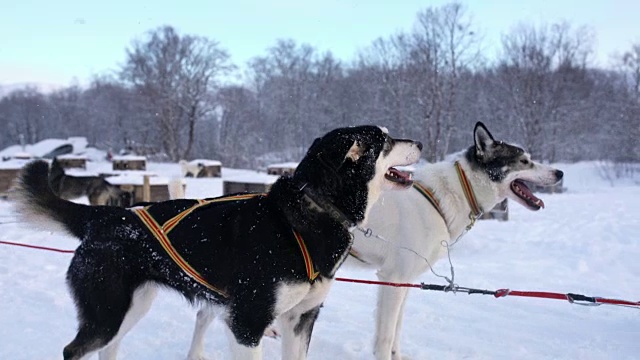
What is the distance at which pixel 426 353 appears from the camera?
397 cm

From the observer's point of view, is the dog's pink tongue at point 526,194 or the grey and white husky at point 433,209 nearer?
the grey and white husky at point 433,209

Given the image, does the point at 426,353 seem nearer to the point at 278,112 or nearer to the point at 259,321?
the point at 259,321

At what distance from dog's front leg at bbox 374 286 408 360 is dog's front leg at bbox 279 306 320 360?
79 cm

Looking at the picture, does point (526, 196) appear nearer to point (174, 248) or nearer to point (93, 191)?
point (174, 248)

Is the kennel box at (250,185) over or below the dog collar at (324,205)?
below

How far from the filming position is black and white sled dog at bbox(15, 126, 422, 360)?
2.60 meters

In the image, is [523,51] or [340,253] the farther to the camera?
[523,51]

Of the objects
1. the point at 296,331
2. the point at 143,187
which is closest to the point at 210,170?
the point at 143,187

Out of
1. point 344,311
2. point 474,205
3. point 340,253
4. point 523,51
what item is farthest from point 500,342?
point 523,51

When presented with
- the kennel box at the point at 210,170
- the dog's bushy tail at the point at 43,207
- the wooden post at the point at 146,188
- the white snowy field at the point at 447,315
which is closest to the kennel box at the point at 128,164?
the kennel box at the point at 210,170

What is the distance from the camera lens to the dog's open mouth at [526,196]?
409 centimetres

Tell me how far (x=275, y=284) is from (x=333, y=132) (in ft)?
2.86

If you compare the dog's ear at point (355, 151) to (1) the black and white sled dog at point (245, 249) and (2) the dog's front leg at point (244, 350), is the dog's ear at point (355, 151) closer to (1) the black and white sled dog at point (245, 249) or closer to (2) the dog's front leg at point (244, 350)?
(1) the black and white sled dog at point (245, 249)

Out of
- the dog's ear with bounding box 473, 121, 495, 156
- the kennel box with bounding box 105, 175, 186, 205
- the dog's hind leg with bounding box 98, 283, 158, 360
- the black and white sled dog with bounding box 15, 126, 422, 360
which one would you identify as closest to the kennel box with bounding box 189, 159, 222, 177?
the kennel box with bounding box 105, 175, 186, 205
